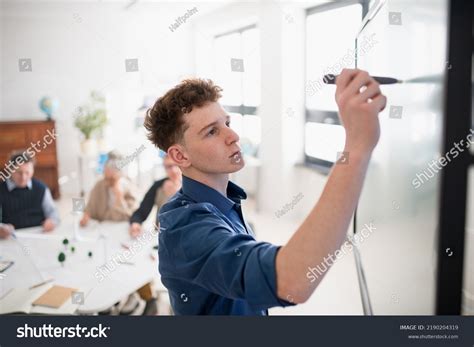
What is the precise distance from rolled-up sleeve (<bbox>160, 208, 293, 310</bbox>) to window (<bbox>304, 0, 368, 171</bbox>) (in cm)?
63

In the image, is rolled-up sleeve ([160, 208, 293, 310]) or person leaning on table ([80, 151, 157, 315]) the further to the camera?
person leaning on table ([80, 151, 157, 315])

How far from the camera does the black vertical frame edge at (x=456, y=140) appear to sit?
80cm

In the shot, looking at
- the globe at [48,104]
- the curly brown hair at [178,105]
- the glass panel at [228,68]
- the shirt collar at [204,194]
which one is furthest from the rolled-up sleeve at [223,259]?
the globe at [48,104]

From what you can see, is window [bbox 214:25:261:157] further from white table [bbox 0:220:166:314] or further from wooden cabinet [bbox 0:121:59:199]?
wooden cabinet [bbox 0:121:59:199]

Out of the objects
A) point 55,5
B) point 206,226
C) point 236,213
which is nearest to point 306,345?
point 236,213

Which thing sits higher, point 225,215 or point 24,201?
point 225,215

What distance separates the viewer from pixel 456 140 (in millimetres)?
819

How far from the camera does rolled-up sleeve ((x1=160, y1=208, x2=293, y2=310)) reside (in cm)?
52

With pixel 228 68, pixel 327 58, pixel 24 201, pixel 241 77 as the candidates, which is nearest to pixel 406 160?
pixel 327 58

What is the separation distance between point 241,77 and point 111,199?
0.87 m

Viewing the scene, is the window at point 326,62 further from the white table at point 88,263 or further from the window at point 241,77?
the white table at point 88,263

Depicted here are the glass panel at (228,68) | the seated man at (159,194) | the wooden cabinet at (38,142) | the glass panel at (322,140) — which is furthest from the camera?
the wooden cabinet at (38,142)

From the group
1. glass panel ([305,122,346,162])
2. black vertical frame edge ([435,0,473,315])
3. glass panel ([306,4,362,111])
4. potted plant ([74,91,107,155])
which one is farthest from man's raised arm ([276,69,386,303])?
potted plant ([74,91,107,155])

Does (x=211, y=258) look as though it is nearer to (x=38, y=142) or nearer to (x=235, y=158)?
(x=235, y=158)
